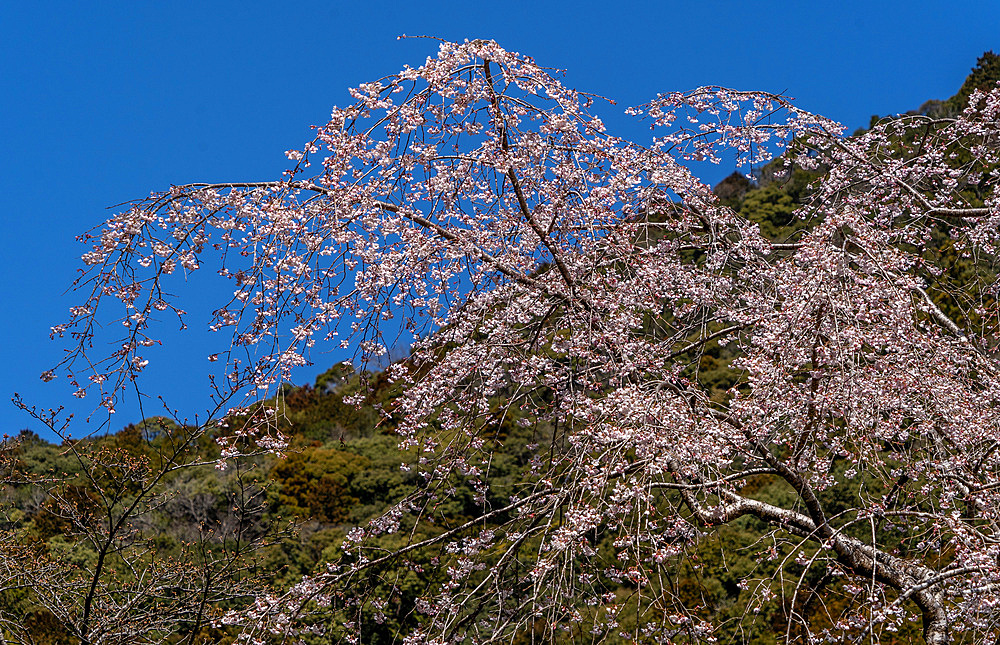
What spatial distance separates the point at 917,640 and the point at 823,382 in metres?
Result: 5.22

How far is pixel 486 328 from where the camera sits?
462cm

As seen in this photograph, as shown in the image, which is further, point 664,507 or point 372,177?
point 664,507

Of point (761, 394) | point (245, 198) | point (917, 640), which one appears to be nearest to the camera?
point (761, 394)

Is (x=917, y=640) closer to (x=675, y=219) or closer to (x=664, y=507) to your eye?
(x=664, y=507)

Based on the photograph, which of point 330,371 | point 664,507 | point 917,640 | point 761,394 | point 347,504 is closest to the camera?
point 761,394

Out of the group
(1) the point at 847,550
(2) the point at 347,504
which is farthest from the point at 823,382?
(2) the point at 347,504

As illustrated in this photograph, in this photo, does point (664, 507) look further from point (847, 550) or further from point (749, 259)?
point (749, 259)

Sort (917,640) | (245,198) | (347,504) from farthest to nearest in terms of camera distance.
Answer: (347,504) → (917,640) → (245,198)

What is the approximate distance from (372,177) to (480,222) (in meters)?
0.77

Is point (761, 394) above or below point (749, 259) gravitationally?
below

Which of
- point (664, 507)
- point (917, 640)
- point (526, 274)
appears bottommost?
point (917, 640)

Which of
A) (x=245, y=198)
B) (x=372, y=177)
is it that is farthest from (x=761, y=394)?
(x=245, y=198)

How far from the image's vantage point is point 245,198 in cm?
431

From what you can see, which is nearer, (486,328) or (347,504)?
(486,328)
